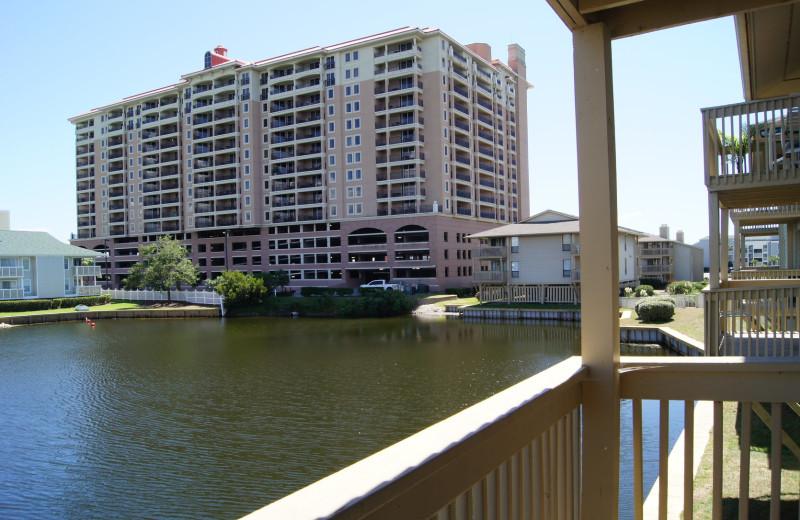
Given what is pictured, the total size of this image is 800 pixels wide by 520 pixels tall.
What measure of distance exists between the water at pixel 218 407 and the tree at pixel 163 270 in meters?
18.5

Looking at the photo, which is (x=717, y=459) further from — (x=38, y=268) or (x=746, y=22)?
(x=38, y=268)

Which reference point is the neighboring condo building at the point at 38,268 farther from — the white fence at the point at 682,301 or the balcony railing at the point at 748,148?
the balcony railing at the point at 748,148

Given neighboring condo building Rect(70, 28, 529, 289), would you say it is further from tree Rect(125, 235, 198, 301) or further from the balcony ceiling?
the balcony ceiling

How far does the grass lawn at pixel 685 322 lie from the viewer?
22.8 m

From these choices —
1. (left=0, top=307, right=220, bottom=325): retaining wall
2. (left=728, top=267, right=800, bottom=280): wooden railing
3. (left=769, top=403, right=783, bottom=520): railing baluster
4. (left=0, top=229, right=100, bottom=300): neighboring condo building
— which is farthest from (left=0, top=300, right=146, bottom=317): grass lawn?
(left=769, top=403, right=783, bottom=520): railing baluster

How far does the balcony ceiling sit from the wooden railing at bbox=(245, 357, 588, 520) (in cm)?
156

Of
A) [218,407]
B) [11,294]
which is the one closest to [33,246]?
[11,294]

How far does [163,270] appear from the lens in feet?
169

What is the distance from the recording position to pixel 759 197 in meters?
11.4

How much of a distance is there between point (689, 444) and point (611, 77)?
1.67 m

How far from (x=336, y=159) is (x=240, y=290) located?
57.4ft

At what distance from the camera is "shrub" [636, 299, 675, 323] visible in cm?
2717

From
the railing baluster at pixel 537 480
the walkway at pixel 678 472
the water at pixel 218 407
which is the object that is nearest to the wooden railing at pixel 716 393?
the railing baluster at pixel 537 480

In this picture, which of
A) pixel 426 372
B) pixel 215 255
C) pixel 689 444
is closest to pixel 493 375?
pixel 426 372
